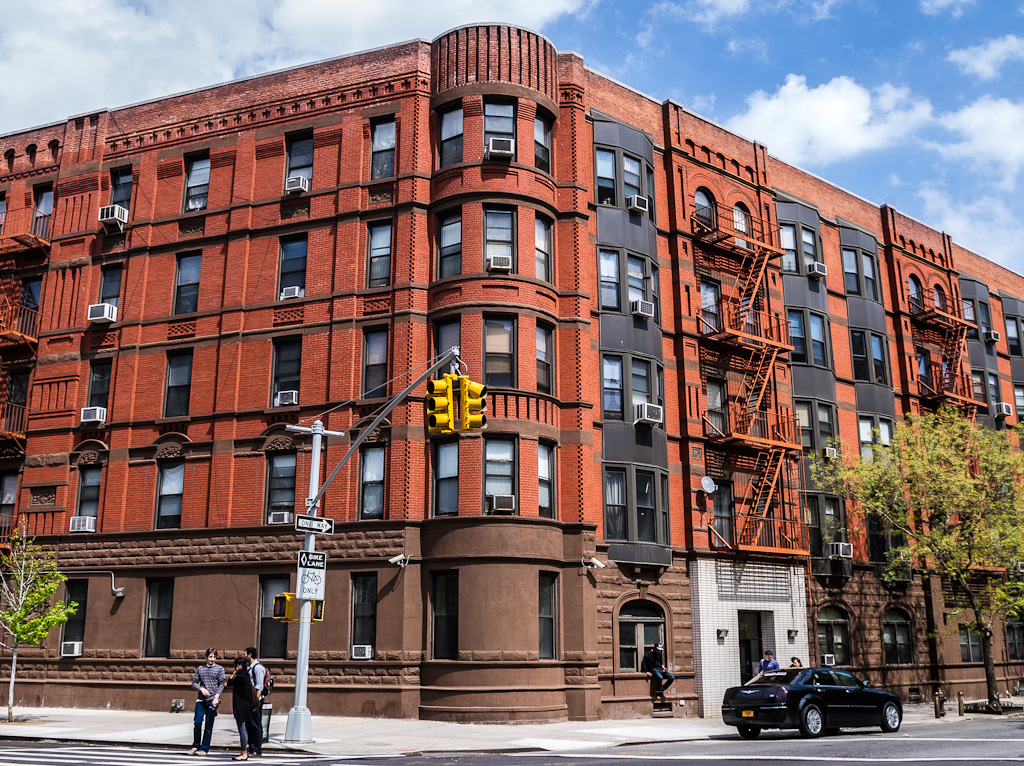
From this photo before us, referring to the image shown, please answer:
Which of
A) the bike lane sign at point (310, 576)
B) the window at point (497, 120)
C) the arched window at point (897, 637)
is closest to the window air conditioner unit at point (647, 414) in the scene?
the window at point (497, 120)

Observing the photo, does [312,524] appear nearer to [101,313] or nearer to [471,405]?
[471,405]

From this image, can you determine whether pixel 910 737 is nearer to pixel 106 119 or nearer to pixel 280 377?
pixel 280 377

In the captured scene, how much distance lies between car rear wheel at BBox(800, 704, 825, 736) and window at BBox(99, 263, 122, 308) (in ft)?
80.6

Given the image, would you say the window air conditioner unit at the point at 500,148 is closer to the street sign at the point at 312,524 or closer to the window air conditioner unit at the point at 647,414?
the window air conditioner unit at the point at 647,414

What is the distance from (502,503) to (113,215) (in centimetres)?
1691

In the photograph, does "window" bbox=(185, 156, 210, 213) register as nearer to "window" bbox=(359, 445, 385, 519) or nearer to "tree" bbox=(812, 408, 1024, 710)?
"window" bbox=(359, 445, 385, 519)

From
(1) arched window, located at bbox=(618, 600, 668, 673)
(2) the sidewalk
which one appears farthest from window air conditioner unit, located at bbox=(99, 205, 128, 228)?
(1) arched window, located at bbox=(618, 600, 668, 673)

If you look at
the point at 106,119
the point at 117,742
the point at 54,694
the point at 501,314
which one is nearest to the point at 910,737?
the point at 501,314

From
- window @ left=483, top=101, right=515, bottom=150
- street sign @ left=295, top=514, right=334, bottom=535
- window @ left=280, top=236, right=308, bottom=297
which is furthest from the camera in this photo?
window @ left=280, top=236, right=308, bottom=297

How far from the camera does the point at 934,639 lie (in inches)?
1500

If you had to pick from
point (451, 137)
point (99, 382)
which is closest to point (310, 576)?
point (451, 137)

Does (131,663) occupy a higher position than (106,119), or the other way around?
(106,119)

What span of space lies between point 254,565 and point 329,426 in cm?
447

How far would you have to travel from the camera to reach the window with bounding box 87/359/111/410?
31.8m
